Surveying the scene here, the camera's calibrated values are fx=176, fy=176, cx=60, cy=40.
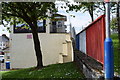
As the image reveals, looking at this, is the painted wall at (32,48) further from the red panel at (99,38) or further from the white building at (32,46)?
the red panel at (99,38)

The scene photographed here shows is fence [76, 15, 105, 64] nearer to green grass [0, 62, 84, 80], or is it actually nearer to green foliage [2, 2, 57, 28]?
green grass [0, 62, 84, 80]

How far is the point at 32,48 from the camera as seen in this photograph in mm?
18609

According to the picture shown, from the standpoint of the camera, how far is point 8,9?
875 centimetres

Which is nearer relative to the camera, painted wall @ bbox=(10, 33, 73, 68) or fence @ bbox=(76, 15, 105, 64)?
fence @ bbox=(76, 15, 105, 64)

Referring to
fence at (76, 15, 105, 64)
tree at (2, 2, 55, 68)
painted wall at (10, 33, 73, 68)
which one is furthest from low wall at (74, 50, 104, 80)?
painted wall at (10, 33, 73, 68)

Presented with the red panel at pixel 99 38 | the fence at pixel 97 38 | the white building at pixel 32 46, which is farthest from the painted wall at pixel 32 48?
the red panel at pixel 99 38

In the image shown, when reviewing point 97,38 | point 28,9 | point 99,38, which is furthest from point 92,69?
point 28,9

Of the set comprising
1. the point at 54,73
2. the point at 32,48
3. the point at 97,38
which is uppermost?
the point at 97,38

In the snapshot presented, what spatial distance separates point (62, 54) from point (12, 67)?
5575mm

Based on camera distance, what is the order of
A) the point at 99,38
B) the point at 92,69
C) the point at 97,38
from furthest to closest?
the point at 97,38
the point at 99,38
the point at 92,69

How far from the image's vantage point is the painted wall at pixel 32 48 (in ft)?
60.2

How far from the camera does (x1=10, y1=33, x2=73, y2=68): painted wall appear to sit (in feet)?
60.2

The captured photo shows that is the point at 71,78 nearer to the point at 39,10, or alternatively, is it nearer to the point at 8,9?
the point at 39,10

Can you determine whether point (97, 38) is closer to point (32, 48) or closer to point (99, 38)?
point (99, 38)
